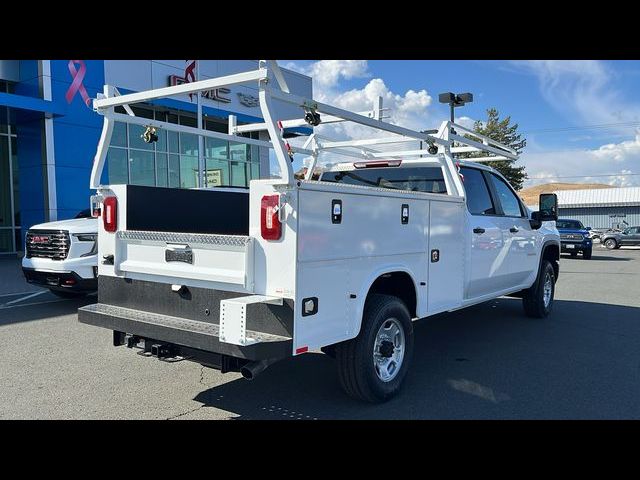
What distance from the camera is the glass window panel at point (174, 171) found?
21469mm

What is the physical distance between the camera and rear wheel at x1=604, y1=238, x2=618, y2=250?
31.1 metres

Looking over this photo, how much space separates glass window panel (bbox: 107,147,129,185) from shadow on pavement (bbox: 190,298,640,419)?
1471cm

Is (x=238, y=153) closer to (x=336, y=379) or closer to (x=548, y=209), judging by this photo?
(x=548, y=209)

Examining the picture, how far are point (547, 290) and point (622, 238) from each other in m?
26.1

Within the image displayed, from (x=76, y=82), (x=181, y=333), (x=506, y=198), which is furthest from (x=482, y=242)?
(x=76, y=82)

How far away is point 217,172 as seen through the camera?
79.4ft

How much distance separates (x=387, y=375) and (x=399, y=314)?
51 centimetres

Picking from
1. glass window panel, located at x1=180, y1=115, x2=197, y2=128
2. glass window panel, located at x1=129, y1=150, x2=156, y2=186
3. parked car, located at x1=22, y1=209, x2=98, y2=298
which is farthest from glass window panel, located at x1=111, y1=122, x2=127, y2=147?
parked car, located at x1=22, y1=209, x2=98, y2=298

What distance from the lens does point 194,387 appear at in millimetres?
4875

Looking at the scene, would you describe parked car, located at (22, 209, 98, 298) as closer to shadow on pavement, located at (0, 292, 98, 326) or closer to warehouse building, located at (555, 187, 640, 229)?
shadow on pavement, located at (0, 292, 98, 326)

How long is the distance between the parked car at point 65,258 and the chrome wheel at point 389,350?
202 inches

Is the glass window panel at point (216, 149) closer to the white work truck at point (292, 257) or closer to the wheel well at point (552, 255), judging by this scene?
the wheel well at point (552, 255)

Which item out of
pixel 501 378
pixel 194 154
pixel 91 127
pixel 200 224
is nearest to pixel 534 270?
pixel 501 378
